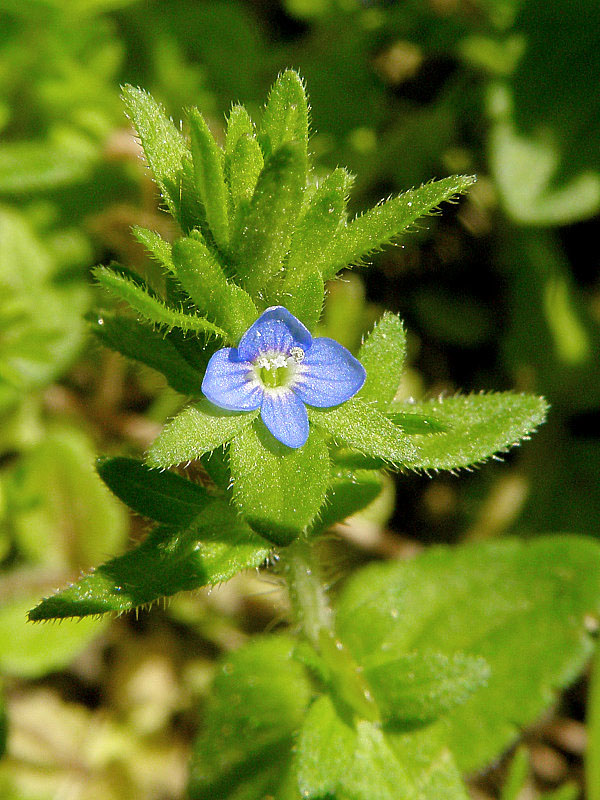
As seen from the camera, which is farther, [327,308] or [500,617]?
[327,308]

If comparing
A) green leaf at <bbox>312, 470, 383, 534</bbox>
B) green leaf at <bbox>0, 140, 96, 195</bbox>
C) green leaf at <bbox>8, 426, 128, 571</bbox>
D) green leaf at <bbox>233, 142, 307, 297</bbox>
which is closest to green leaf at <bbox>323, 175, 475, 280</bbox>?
green leaf at <bbox>233, 142, 307, 297</bbox>

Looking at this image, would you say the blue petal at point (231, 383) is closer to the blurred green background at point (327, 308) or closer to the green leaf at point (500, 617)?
the green leaf at point (500, 617)

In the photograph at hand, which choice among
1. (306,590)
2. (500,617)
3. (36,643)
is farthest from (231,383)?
(36,643)

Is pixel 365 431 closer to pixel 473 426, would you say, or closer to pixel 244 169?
pixel 473 426

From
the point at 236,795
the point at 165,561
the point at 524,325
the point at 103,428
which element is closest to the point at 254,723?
the point at 236,795

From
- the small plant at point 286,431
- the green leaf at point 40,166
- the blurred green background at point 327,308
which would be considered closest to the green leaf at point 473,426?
the small plant at point 286,431

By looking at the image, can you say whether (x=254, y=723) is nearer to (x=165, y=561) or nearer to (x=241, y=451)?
(x=165, y=561)
